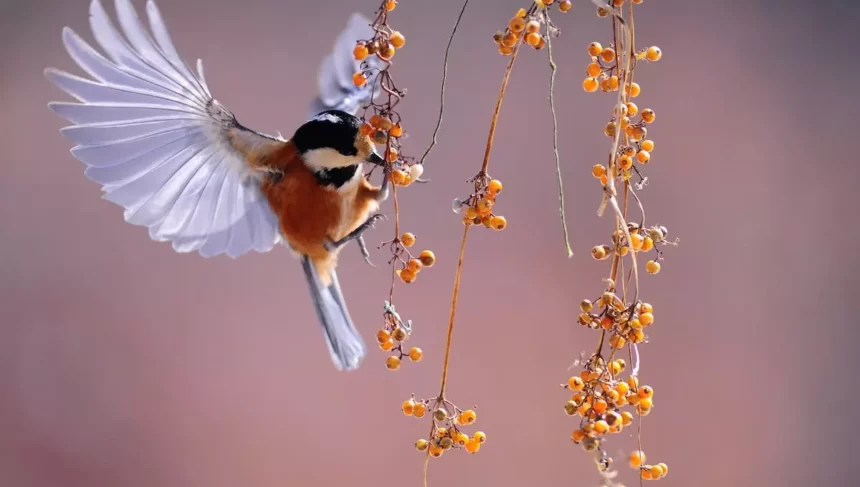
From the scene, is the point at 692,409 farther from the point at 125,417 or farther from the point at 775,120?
the point at 125,417

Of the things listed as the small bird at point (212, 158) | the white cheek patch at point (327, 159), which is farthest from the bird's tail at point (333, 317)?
the white cheek patch at point (327, 159)

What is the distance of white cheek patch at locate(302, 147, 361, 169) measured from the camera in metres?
0.76

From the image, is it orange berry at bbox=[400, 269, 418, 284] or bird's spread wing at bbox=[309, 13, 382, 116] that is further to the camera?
bird's spread wing at bbox=[309, 13, 382, 116]

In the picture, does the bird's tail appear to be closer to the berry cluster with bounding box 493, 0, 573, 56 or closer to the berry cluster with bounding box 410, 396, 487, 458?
the berry cluster with bounding box 410, 396, 487, 458

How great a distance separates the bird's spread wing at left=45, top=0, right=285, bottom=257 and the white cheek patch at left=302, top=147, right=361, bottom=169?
0.20 feet

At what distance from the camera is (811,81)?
4.96 ft

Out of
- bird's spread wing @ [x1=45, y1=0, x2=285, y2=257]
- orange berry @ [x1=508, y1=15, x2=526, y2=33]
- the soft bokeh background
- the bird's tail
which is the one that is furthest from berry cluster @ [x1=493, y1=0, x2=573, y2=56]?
the soft bokeh background

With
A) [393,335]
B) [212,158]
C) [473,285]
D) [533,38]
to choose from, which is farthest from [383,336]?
[473,285]

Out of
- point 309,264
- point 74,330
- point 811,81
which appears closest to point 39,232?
point 74,330

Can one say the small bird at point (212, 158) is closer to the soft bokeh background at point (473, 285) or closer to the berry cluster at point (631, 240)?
the berry cluster at point (631, 240)

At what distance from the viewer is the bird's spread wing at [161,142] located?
0.70 m

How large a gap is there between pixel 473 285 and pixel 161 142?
2.86 ft

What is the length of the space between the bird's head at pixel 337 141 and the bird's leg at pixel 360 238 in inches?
2.5

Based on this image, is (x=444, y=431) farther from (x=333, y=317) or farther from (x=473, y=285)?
(x=473, y=285)
